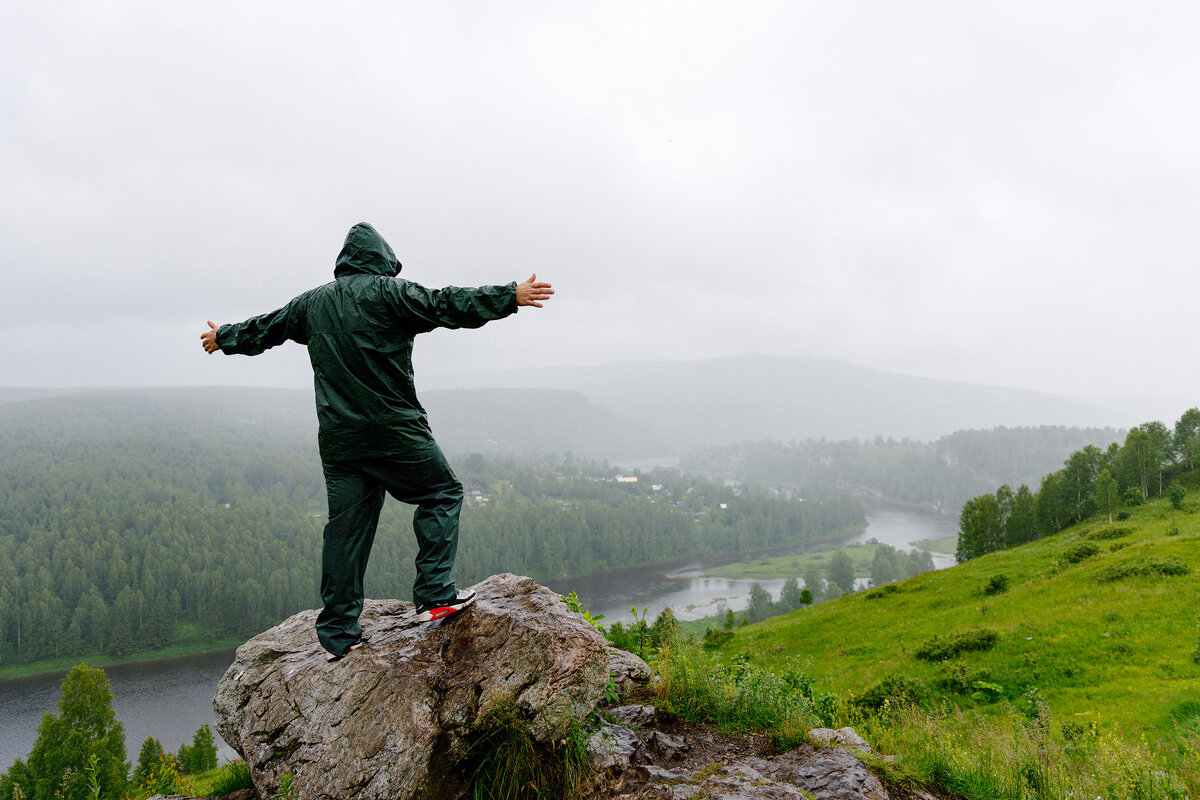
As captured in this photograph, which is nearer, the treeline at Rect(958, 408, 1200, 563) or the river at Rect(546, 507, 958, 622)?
the treeline at Rect(958, 408, 1200, 563)

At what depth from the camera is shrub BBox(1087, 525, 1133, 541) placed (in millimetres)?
32094

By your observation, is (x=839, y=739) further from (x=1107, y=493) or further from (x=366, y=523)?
(x=1107, y=493)

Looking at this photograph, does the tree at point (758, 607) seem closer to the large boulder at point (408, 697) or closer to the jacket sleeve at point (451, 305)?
the large boulder at point (408, 697)

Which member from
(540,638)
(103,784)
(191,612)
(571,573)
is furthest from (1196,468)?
(191,612)

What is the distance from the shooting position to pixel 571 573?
116m

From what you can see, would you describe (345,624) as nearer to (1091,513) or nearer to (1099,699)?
(1099,699)

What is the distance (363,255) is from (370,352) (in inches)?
43.7

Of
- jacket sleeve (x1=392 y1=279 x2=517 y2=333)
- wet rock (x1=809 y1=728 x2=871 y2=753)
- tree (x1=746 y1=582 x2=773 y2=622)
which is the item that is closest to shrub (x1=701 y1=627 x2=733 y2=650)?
wet rock (x1=809 y1=728 x2=871 y2=753)

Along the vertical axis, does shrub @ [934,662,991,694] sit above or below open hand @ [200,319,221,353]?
below

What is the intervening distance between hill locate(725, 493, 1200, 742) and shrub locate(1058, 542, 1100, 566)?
0.06 meters

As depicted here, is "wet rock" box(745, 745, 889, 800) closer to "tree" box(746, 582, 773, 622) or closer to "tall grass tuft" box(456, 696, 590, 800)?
"tall grass tuft" box(456, 696, 590, 800)

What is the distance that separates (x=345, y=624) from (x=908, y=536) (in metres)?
160

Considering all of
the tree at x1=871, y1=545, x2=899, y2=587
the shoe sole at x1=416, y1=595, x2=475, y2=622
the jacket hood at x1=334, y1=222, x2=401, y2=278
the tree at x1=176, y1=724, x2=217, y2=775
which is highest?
the jacket hood at x1=334, y1=222, x2=401, y2=278

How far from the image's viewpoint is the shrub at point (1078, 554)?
26114 millimetres
